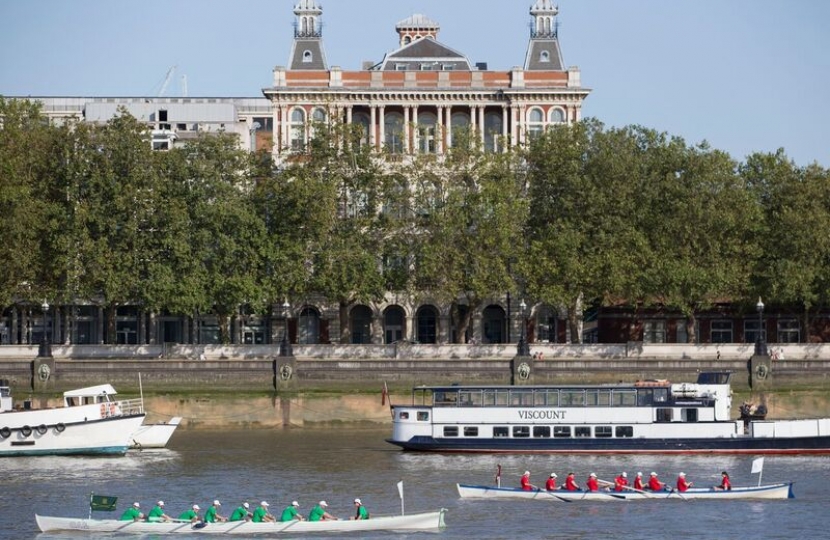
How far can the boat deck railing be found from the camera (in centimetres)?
9488

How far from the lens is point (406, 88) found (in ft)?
504

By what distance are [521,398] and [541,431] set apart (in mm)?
1974

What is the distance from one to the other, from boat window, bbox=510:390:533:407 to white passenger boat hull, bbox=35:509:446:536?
23724mm

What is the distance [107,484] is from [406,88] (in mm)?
77495

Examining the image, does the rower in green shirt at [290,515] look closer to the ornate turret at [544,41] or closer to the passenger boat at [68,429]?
the passenger boat at [68,429]

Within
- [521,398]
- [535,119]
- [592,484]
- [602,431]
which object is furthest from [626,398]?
[535,119]

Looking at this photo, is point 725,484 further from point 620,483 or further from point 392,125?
point 392,125

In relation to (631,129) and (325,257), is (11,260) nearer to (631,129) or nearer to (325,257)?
(325,257)

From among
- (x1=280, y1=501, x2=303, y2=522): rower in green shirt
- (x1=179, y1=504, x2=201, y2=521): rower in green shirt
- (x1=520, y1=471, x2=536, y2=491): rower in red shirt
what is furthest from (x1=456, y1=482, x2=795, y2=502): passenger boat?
(x1=179, y1=504, x2=201, y2=521): rower in green shirt

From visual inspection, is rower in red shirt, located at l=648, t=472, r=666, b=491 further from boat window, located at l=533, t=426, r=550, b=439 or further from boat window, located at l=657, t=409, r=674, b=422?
boat window, located at l=533, t=426, r=550, b=439

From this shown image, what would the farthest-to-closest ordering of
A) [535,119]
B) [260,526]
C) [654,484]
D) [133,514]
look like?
[535,119], [654,484], [133,514], [260,526]

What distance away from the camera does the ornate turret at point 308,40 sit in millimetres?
155625

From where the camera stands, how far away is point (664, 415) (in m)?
90.6

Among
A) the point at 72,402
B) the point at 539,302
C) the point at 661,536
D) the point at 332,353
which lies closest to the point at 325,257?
the point at 332,353
